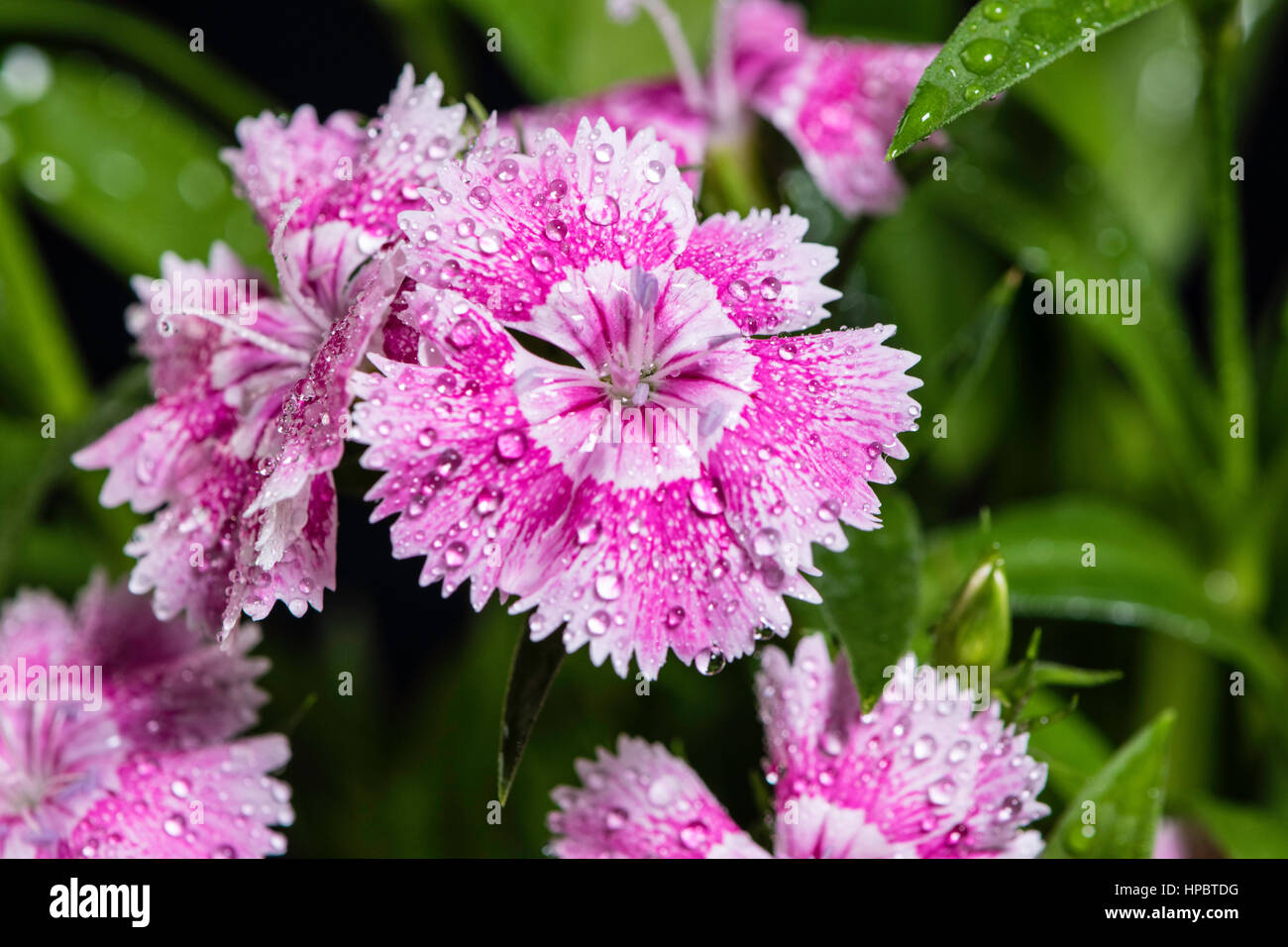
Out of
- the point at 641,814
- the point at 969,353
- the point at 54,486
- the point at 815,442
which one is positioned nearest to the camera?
the point at 815,442

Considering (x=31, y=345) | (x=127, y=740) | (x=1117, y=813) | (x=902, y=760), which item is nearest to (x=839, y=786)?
(x=902, y=760)

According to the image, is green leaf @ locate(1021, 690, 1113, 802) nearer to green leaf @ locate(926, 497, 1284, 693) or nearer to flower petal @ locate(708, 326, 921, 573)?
green leaf @ locate(926, 497, 1284, 693)

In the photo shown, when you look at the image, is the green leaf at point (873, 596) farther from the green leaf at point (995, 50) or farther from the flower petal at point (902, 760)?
the green leaf at point (995, 50)

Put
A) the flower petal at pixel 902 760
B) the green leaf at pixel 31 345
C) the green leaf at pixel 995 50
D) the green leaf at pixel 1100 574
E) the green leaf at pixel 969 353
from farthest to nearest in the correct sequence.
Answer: the green leaf at pixel 31 345 → the green leaf at pixel 1100 574 → the green leaf at pixel 969 353 → the flower petal at pixel 902 760 → the green leaf at pixel 995 50

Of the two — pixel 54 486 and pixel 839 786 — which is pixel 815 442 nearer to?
pixel 839 786

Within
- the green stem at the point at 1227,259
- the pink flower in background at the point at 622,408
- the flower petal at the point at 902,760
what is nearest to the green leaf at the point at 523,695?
the pink flower in background at the point at 622,408
